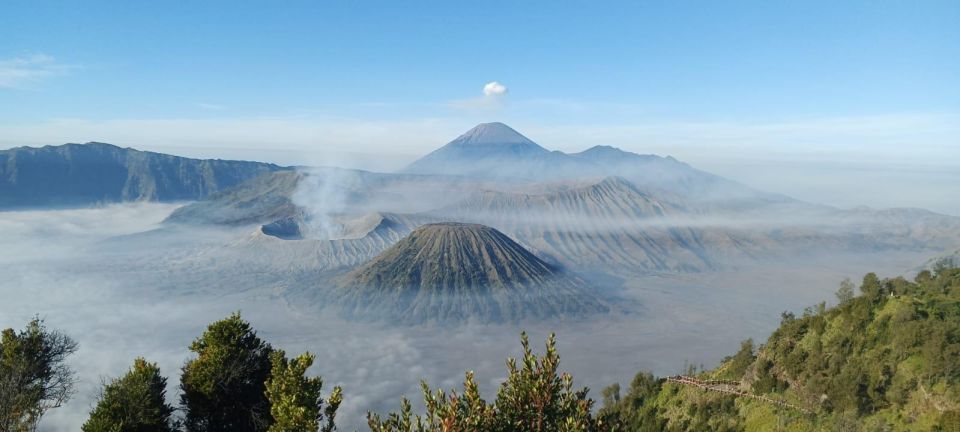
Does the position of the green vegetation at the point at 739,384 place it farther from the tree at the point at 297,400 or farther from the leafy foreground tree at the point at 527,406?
the leafy foreground tree at the point at 527,406

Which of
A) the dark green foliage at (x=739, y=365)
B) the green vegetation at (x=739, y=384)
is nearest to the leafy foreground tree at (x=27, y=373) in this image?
the green vegetation at (x=739, y=384)

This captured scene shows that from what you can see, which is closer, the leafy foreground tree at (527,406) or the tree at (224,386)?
the leafy foreground tree at (527,406)

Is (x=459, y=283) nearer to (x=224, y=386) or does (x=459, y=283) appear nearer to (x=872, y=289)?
(x=872, y=289)

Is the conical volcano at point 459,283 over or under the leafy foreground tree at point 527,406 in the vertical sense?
under

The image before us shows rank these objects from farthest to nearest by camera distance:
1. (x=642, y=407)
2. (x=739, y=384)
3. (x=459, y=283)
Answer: (x=459, y=283), (x=642, y=407), (x=739, y=384)

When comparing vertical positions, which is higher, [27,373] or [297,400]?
[297,400]

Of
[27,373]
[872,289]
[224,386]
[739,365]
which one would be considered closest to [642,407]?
[739,365]

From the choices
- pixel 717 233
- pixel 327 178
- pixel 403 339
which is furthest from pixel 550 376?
pixel 327 178

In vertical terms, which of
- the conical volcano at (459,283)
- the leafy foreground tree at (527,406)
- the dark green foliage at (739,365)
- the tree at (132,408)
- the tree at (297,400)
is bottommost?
the conical volcano at (459,283)
